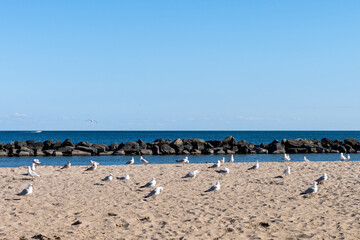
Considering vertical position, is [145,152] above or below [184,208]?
below

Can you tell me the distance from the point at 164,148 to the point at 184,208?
34784 millimetres

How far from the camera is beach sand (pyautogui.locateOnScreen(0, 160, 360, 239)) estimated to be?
11.1 meters

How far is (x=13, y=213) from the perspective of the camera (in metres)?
13.4

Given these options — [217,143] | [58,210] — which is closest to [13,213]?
[58,210]

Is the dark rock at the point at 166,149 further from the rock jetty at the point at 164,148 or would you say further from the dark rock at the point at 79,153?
the dark rock at the point at 79,153

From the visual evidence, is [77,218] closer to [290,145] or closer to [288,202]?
[288,202]

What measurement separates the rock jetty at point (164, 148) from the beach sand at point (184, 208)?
88.1ft

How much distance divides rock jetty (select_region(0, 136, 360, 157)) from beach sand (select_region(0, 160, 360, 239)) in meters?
26.9

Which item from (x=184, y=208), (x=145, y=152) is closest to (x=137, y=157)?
(x=145, y=152)

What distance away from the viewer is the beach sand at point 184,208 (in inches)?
439

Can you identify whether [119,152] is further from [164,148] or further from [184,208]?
[184,208]

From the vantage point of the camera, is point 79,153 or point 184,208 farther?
point 79,153

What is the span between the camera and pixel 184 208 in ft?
45.4

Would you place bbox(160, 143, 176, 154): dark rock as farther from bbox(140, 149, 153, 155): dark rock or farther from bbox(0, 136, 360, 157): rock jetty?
bbox(140, 149, 153, 155): dark rock
